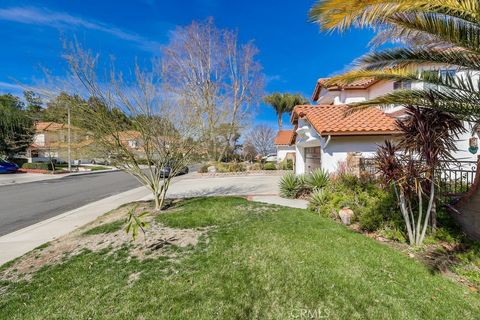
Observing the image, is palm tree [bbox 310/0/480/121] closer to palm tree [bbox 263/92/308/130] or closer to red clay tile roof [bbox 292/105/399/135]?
red clay tile roof [bbox 292/105/399/135]

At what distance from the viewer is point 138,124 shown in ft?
28.4

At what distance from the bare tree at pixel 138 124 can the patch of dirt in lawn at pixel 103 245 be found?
108 inches

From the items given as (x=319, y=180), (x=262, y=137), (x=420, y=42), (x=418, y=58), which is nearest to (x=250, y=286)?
(x=418, y=58)

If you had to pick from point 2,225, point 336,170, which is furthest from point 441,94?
point 2,225

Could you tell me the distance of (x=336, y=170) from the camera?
1120 centimetres

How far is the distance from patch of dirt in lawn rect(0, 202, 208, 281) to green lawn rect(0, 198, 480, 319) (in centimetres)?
26

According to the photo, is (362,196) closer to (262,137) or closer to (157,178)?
(157,178)

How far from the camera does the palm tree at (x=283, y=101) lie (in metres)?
46.1

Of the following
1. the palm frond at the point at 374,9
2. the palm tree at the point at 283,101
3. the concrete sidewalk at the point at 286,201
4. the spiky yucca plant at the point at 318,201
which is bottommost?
the concrete sidewalk at the point at 286,201

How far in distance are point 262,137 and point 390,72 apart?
5040 centimetres

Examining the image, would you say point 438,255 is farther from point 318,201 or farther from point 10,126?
point 10,126

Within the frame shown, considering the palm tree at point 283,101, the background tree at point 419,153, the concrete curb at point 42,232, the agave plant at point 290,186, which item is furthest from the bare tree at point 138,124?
the palm tree at point 283,101

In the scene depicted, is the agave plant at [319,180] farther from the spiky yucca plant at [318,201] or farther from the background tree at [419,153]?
the background tree at [419,153]

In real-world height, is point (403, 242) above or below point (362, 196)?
below
